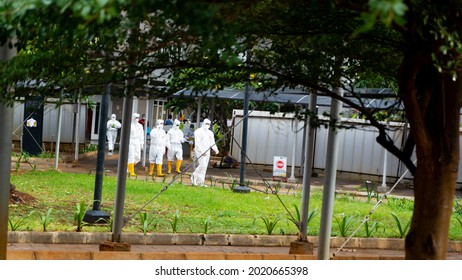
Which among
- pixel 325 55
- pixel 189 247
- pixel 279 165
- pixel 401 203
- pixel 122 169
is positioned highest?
pixel 325 55

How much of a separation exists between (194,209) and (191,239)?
11.8ft

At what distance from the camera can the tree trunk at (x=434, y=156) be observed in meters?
6.74

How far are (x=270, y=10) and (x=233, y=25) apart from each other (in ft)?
3.14

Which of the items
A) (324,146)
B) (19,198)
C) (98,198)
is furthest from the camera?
(324,146)

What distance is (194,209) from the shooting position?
56.2 ft

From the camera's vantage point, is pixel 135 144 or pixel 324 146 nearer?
pixel 135 144

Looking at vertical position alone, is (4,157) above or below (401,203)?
above

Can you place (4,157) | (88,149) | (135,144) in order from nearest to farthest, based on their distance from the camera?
1. (4,157)
2. (135,144)
3. (88,149)

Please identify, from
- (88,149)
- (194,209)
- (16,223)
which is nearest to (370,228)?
(194,209)

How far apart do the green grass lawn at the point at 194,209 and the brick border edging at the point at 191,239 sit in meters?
0.17

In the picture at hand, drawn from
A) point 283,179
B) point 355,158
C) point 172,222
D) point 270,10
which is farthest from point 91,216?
point 355,158

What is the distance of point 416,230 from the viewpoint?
272 inches

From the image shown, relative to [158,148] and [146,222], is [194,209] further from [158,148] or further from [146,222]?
[158,148]

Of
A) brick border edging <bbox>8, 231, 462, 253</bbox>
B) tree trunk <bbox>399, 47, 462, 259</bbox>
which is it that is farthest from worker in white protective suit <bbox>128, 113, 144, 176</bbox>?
tree trunk <bbox>399, 47, 462, 259</bbox>
